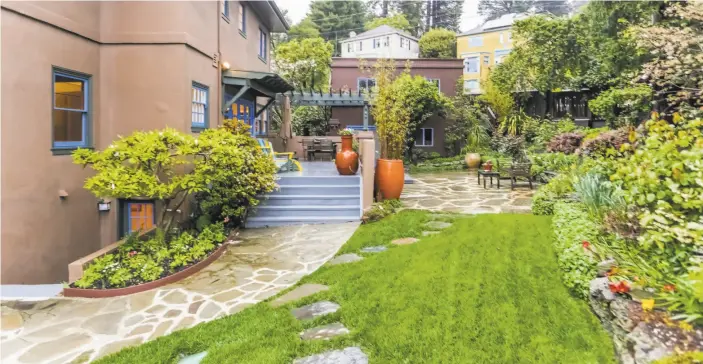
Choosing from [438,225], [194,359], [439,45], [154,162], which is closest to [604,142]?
[438,225]

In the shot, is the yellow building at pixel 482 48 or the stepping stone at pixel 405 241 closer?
the stepping stone at pixel 405 241

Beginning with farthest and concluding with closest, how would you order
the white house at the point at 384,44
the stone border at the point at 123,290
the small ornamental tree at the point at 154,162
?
the white house at the point at 384,44
the small ornamental tree at the point at 154,162
the stone border at the point at 123,290

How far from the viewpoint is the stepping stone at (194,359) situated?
3718 mm

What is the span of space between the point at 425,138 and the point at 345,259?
17.9 metres

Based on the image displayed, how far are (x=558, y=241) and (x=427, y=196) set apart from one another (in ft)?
19.7

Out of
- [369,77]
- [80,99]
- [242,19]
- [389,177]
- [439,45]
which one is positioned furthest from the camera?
[439,45]

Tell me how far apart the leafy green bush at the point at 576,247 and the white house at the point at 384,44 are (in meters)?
31.7

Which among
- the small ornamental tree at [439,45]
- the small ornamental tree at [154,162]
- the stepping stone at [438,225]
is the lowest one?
the stepping stone at [438,225]

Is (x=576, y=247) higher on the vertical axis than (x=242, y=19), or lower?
lower

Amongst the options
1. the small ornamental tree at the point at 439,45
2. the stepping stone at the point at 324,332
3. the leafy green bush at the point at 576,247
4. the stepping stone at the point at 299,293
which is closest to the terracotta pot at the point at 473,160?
the leafy green bush at the point at 576,247

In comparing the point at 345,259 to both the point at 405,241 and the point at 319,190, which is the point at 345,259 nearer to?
the point at 405,241

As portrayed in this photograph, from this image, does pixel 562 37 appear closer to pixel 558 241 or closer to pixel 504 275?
pixel 558 241

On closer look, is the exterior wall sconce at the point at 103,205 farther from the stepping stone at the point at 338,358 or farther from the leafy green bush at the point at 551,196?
the leafy green bush at the point at 551,196

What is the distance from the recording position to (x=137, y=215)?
8.80 m
